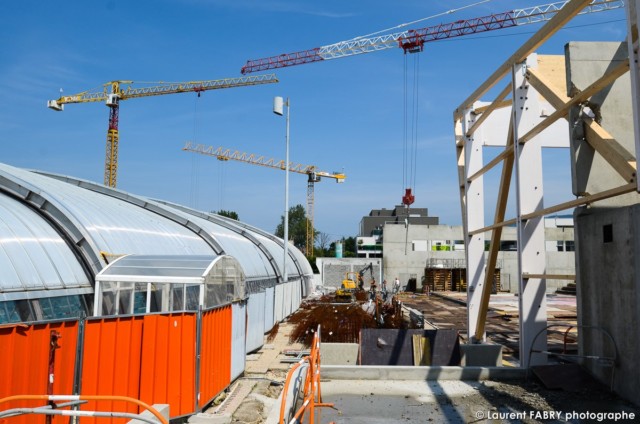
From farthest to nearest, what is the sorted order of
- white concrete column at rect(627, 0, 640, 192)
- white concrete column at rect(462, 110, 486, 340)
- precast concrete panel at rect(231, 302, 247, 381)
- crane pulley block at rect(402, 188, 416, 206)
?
crane pulley block at rect(402, 188, 416, 206) → white concrete column at rect(462, 110, 486, 340) → precast concrete panel at rect(231, 302, 247, 381) → white concrete column at rect(627, 0, 640, 192)

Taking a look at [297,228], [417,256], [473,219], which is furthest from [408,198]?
[297,228]

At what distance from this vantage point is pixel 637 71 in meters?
6.97

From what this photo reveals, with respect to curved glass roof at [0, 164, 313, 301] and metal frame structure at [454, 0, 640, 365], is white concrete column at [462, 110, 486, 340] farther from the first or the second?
curved glass roof at [0, 164, 313, 301]

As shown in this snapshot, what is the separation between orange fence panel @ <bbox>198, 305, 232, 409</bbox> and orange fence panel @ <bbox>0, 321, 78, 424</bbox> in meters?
2.85

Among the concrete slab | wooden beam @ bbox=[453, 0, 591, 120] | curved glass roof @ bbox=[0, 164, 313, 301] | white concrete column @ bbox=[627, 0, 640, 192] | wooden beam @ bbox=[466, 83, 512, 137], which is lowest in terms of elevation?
the concrete slab

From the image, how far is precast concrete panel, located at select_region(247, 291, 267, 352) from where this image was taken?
47.3ft

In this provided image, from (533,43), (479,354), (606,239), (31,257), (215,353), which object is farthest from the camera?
(479,354)

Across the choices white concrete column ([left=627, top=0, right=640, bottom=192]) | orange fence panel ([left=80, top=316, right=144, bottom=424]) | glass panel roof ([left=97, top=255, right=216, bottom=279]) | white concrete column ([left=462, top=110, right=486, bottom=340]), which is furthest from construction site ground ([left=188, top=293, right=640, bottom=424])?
white concrete column ([left=462, top=110, right=486, bottom=340])

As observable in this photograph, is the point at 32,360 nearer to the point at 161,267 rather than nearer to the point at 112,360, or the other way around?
the point at 112,360

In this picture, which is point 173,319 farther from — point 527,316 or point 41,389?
point 527,316

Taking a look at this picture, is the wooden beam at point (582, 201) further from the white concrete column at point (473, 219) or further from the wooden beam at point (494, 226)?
the white concrete column at point (473, 219)

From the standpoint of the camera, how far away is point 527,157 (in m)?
11.2

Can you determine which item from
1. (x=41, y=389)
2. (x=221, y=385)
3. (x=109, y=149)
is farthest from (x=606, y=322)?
(x=109, y=149)

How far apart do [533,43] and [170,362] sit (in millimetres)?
9087
